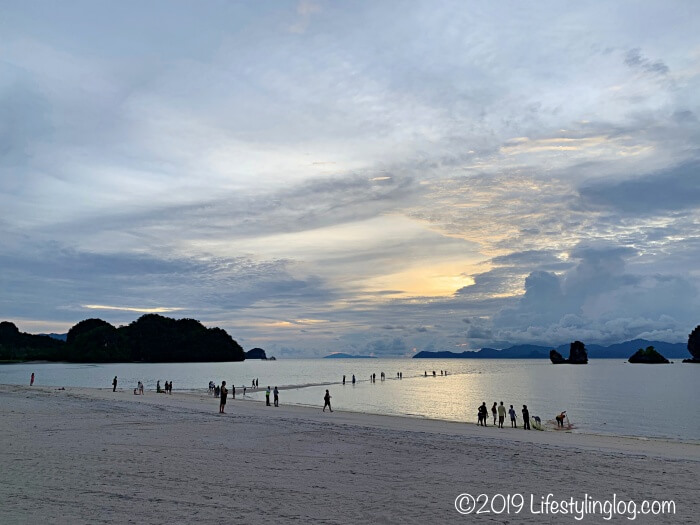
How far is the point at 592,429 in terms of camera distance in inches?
1462

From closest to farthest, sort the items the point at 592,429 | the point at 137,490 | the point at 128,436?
the point at 137,490 → the point at 128,436 → the point at 592,429

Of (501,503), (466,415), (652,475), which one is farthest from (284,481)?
(466,415)

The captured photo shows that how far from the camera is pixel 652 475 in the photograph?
15156 millimetres

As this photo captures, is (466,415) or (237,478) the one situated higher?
(237,478)

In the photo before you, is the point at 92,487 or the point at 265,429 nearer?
the point at 92,487

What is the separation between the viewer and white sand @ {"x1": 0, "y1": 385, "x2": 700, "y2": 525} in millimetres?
9883

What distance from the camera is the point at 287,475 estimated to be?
43.6 feet

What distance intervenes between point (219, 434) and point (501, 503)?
1344cm

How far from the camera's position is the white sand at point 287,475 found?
9883 mm

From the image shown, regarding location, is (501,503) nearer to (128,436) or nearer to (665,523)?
(665,523)

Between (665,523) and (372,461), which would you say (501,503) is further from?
(372,461)

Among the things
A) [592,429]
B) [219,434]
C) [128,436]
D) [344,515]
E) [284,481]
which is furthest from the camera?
[592,429]

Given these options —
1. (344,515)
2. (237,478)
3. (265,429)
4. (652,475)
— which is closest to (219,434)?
(265,429)

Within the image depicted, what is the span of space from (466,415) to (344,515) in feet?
129
